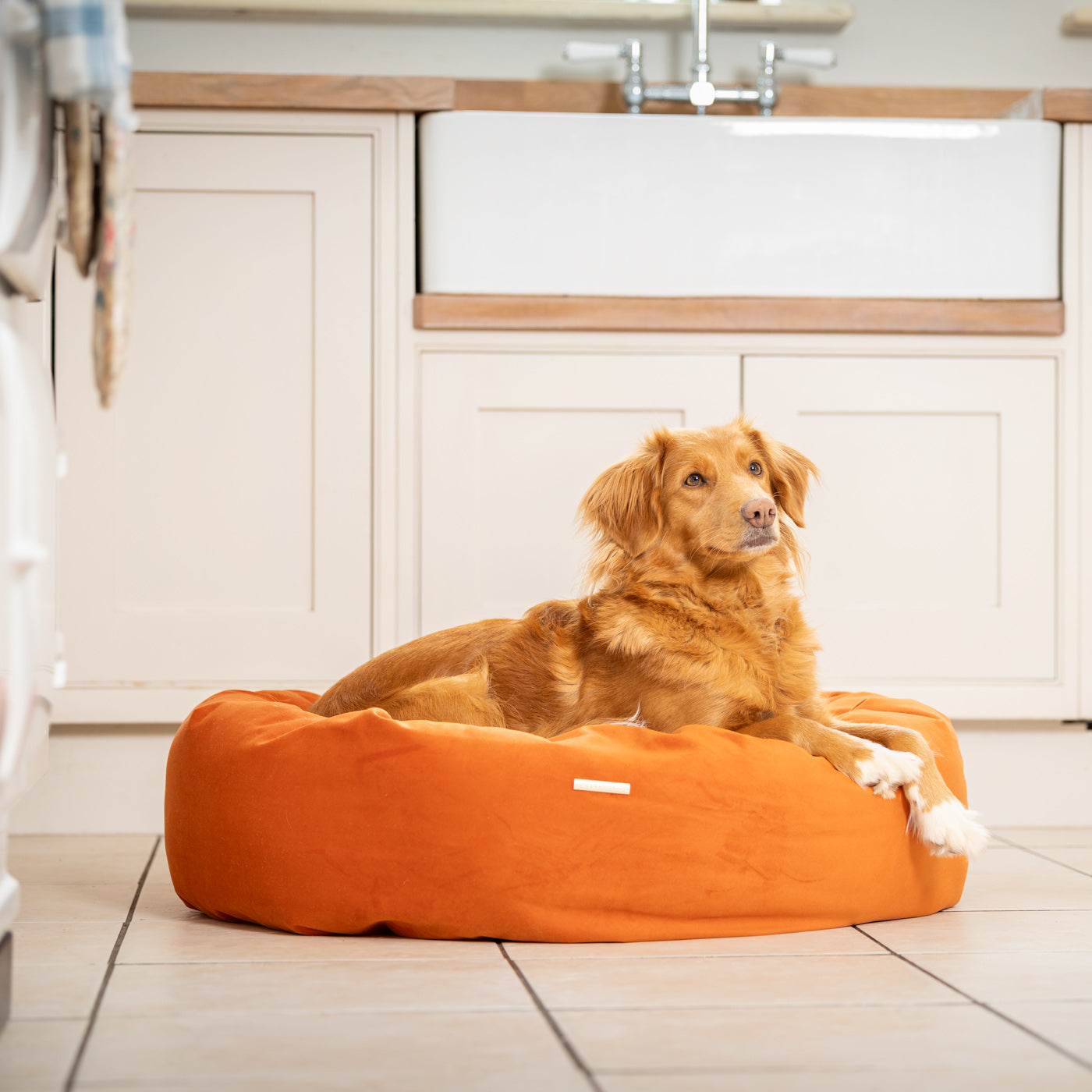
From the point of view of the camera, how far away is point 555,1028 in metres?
1.46

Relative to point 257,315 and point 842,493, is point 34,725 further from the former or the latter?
point 842,493

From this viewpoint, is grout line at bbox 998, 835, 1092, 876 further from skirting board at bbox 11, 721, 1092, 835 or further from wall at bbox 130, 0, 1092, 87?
wall at bbox 130, 0, 1092, 87

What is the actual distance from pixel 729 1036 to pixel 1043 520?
1879mm

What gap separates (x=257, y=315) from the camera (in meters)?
2.85

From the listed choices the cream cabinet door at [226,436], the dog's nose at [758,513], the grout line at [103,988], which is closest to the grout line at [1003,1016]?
the dog's nose at [758,513]

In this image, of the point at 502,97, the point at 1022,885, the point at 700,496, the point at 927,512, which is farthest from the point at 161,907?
the point at 502,97

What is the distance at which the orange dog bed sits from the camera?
186 centimetres

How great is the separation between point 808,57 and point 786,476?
135 centimetres

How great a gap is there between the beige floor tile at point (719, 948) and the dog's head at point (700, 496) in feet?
2.09

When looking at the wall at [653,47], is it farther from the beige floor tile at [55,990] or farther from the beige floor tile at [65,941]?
the beige floor tile at [55,990]

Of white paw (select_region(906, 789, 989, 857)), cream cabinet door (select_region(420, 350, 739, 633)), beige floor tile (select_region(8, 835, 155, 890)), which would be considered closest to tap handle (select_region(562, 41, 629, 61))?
cream cabinet door (select_region(420, 350, 739, 633))

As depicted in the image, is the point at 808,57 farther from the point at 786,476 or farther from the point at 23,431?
the point at 23,431

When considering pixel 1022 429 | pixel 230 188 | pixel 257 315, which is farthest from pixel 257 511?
pixel 1022 429

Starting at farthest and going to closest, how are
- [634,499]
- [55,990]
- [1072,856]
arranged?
[1072,856] < [634,499] < [55,990]
